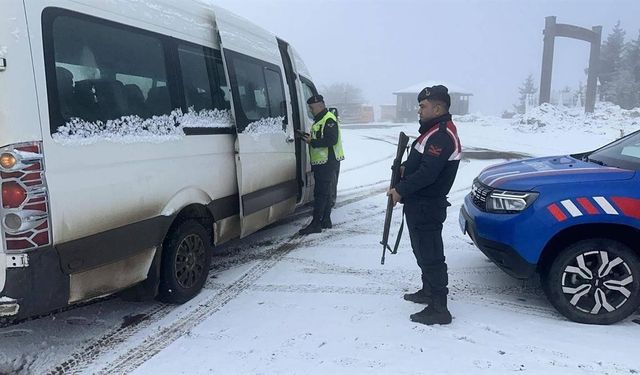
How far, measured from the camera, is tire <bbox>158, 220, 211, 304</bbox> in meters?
3.81

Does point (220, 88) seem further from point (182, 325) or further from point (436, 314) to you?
point (436, 314)

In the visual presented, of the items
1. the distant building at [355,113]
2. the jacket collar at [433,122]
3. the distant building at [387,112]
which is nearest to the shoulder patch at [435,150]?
the jacket collar at [433,122]

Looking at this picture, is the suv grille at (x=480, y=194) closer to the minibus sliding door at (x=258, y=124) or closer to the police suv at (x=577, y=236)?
the police suv at (x=577, y=236)

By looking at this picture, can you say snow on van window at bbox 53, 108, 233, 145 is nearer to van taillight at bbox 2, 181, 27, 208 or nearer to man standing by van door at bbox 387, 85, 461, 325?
van taillight at bbox 2, 181, 27, 208

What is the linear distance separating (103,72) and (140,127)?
43 cm

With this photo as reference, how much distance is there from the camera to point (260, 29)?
550 cm

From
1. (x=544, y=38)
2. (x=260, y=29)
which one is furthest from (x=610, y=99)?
(x=260, y=29)

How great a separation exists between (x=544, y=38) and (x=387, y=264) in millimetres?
34633

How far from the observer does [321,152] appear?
627 cm

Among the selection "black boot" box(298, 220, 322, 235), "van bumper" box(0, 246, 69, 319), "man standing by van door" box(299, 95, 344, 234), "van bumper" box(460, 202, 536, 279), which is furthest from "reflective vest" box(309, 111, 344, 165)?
"van bumper" box(0, 246, 69, 319)

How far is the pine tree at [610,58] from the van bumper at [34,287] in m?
61.8

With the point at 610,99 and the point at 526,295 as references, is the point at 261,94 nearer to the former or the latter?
the point at 526,295

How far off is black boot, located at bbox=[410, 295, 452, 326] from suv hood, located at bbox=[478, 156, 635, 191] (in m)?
1.02

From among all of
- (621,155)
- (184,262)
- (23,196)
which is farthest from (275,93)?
(621,155)
